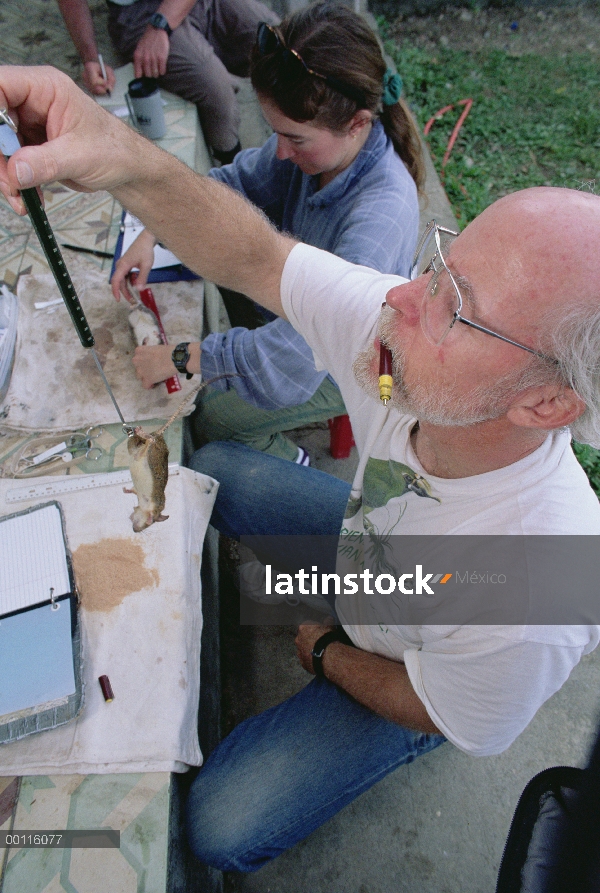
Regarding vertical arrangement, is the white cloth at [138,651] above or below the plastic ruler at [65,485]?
below

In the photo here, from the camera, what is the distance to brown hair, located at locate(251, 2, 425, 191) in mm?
1670

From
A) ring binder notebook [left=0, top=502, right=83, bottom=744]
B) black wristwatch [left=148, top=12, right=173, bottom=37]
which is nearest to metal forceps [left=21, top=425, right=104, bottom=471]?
ring binder notebook [left=0, top=502, right=83, bottom=744]

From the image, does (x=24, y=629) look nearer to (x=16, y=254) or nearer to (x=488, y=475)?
(x=488, y=475)

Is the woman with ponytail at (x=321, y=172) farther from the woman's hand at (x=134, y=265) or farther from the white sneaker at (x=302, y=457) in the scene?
the white sneaker at (x=302, y=457)

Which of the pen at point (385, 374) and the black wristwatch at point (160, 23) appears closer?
the pen at point (385, 374)

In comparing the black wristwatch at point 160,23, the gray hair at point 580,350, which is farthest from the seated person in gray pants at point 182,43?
the gray hair at point 580,350

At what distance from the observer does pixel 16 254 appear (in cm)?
207

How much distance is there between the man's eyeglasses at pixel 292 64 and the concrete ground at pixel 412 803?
1.84m

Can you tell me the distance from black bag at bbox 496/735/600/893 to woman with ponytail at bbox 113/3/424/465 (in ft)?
4.13

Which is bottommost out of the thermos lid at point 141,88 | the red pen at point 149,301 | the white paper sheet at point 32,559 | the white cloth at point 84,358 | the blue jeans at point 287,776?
the blue jeans at point 287,776

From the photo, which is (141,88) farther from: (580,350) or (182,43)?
(580,350)

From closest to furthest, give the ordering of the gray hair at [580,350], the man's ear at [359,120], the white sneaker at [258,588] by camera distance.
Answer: the gray hair at [580,350]
the man's ear at [359,120]
the white sneaker at [258,588]

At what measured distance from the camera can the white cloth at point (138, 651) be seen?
115 centimetres

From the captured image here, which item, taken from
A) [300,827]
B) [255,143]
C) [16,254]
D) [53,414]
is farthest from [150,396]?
[255,143]
